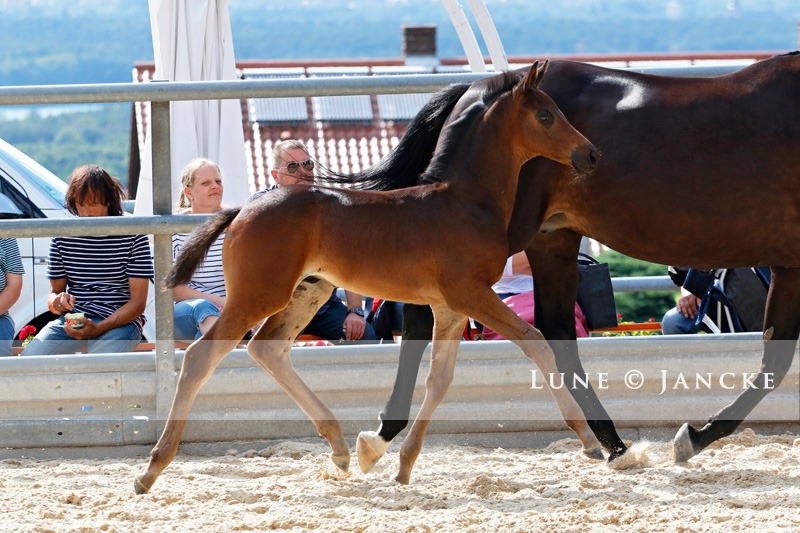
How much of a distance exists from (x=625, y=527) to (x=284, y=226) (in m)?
1.54

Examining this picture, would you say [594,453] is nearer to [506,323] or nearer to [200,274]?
[506,323]

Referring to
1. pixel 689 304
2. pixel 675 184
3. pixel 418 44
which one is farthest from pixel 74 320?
pixel 418 44

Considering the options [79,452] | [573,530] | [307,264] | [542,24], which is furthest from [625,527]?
[542,24]

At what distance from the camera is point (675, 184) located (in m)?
4.42

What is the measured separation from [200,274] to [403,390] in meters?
1.52

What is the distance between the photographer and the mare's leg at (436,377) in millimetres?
4242

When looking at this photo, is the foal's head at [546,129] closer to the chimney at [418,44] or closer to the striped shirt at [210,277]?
the striped shirt at [210,277]

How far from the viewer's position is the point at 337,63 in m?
27.7

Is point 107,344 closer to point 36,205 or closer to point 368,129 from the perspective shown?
point 36,205

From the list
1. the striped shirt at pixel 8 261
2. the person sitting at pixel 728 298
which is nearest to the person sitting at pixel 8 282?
the striped shirt at pixel 8 261

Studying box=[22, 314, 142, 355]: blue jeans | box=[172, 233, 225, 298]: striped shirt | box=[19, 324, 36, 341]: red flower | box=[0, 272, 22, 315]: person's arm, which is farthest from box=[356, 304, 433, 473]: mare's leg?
box=[19, 324, 36, 341]: red flower

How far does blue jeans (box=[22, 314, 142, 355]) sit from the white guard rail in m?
0.29

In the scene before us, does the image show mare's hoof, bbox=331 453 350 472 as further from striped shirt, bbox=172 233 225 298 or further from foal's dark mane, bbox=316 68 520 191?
striped shirt, bbox=172 233 225 298

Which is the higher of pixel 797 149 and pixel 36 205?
pixel 36 205
